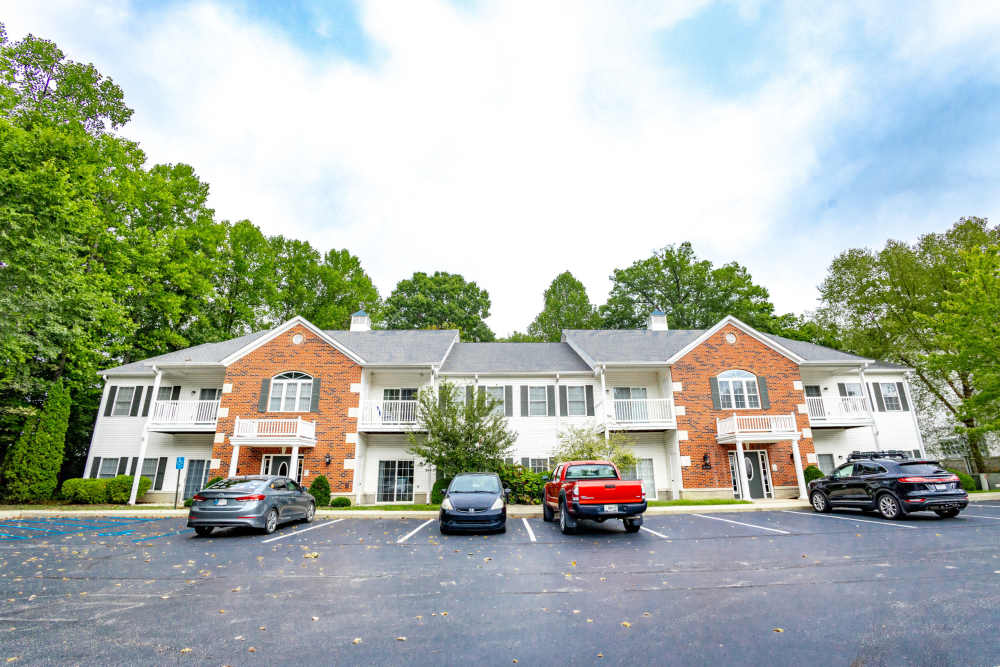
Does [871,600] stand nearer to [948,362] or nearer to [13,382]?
[948,362]

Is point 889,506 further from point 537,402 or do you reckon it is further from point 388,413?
point 388,413

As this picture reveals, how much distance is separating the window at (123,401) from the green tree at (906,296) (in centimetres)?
4001

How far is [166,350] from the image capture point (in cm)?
2708

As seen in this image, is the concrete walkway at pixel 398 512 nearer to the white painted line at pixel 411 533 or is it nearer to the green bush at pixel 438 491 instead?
the green bush at pixel 438 491

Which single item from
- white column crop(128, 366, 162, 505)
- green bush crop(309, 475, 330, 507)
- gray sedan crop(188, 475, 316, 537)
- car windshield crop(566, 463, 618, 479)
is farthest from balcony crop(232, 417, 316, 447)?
car windshield crop(566, 463, 618, 479)

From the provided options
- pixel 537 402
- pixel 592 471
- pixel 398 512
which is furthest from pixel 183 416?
pixel 592 471

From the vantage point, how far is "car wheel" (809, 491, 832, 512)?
1394 cm

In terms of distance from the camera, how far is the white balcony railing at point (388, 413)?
19.6 m

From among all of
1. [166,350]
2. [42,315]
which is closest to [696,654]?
[42,315]

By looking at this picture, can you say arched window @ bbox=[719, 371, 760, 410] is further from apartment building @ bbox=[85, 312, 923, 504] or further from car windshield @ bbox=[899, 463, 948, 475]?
car windshield @ bbox=[899, 463, 948, 475]

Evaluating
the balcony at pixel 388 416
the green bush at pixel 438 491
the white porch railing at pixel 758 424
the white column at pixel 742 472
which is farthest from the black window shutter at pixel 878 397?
the balcony at pixel 388 416

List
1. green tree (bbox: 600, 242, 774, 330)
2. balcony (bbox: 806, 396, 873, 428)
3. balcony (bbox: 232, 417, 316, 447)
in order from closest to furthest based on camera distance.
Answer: balcony (bbox: 232, 417, 316, 447) < balcony (bbox: 806, 396, 873, 428) < green tree (bbox: 600, 242, 774, 330)

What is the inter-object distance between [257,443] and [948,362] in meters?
30.5

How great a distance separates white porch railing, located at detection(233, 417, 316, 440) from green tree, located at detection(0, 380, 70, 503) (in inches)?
312
